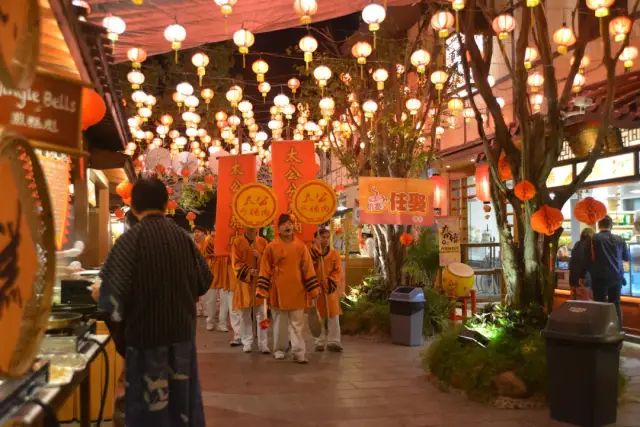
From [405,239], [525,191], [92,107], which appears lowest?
[405,239]

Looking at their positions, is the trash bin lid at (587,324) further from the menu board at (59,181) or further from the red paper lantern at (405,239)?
the red paper lantern at (405,239)

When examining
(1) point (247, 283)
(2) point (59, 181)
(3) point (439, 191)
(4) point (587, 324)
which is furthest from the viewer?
(3) point (439, 191)

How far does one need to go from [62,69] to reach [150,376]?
348cm

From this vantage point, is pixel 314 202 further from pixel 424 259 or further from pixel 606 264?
pixel 606 264

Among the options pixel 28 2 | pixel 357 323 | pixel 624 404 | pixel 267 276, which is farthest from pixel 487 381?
pixel 28 2

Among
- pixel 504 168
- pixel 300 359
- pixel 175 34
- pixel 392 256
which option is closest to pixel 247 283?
pixel 300 359

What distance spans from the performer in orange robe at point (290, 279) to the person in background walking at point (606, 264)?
16.0ft

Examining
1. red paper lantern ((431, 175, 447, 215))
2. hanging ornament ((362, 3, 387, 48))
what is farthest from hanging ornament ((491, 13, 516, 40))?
red paper lantern ((431, 175, 447, 215))

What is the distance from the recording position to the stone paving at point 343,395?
641cm

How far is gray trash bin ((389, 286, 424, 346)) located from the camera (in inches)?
422

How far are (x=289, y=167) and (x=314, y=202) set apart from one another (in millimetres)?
918

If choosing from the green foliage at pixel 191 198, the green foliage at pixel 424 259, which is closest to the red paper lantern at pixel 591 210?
the green foliage at pixel 424 259

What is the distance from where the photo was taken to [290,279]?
30.2 ft

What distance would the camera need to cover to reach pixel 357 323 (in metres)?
12.0
